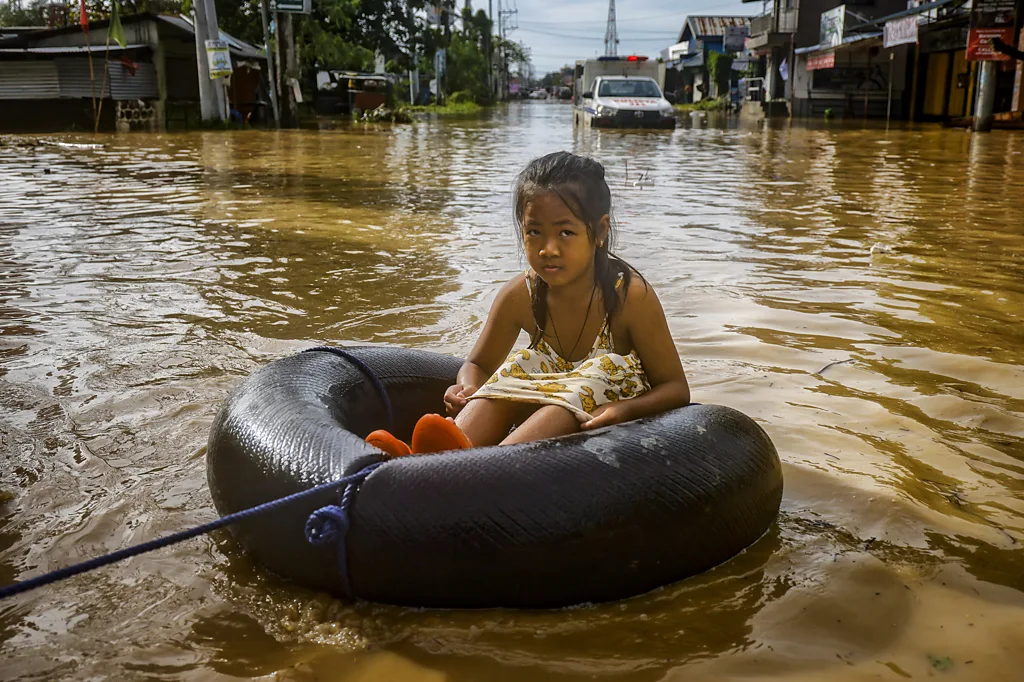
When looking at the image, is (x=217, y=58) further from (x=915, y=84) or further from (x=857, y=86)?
(x=915, y=84)

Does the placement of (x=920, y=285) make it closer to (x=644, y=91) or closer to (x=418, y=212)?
(x=418, y=212)

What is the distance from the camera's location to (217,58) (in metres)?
22.8

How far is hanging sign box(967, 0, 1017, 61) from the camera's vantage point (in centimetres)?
1914

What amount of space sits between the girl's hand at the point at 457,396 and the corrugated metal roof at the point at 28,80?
2612cm

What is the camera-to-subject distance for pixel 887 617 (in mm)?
2283

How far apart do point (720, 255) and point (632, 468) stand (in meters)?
4.78

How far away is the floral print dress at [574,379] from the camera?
279cm

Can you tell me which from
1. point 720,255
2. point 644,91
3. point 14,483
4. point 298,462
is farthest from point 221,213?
point 644,91

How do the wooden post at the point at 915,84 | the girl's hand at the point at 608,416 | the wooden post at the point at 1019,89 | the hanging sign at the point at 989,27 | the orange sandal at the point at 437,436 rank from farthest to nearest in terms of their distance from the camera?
1. the wooden post at the point at 915,84
2. the wooden post at the point at 1019,89
3. the hanging sign at the point at 989,27
4. the girl's hand at the point at 608,416
5. the orange sandal at the point at 437,436

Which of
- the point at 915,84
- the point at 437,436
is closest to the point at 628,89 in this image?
the point at 915,84

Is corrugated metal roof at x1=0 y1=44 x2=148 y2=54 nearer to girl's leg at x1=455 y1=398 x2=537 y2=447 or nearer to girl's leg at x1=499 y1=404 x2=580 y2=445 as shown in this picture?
girl's leg at x1=455 y1=398 x2=537 y2=447

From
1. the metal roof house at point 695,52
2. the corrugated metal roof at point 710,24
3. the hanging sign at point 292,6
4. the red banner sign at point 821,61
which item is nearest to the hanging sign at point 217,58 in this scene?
the hanging sign at point 292,6

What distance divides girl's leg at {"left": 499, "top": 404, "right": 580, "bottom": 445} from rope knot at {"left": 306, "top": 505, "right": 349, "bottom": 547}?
2.00 ft

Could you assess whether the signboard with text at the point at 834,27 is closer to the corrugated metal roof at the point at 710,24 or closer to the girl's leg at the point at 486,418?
the corrugated metal roof at the point at 710,24
